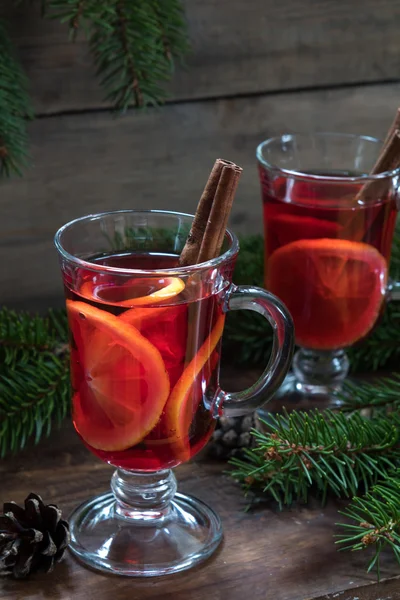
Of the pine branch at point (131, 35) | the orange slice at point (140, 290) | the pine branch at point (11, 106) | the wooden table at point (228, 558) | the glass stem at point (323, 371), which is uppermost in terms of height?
the pine branch at point (131, 35)

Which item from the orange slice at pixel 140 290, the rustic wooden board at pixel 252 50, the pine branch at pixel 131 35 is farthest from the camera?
the rustic wooden board at pixel 252 50

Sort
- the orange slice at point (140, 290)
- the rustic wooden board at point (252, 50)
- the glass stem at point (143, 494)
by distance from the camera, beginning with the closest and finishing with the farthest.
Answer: the orange slice at point (140, 290) → the glass stem at point (143, 494) → the rustic wooden board at point (252, 50)

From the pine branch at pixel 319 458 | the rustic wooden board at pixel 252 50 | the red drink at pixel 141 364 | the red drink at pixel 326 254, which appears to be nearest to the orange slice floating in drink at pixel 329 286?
the red drink at pixel 326 254

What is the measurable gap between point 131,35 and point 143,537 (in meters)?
0.60

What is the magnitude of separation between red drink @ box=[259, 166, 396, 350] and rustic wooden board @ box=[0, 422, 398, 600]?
0.24 metres

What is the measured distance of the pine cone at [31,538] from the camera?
87 cm

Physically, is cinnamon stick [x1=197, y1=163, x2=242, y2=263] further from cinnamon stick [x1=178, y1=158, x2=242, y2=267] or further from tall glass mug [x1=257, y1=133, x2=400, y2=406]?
tall glass mug [x1=257, y1=133, x2=400, y2=406]

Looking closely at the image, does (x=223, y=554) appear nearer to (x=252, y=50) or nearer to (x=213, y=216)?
(x=213, y=216)

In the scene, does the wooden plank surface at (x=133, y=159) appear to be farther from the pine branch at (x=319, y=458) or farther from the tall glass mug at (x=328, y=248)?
the pine branch at (x=319, y=458)

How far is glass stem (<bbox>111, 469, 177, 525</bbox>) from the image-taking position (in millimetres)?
952

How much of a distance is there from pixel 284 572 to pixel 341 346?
1.25 feet

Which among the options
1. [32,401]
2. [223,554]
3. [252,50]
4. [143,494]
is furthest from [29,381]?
[252,50]

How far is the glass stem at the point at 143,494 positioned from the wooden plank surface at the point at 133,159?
1.68 ft

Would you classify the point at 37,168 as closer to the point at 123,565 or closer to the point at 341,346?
the point at 341,346
